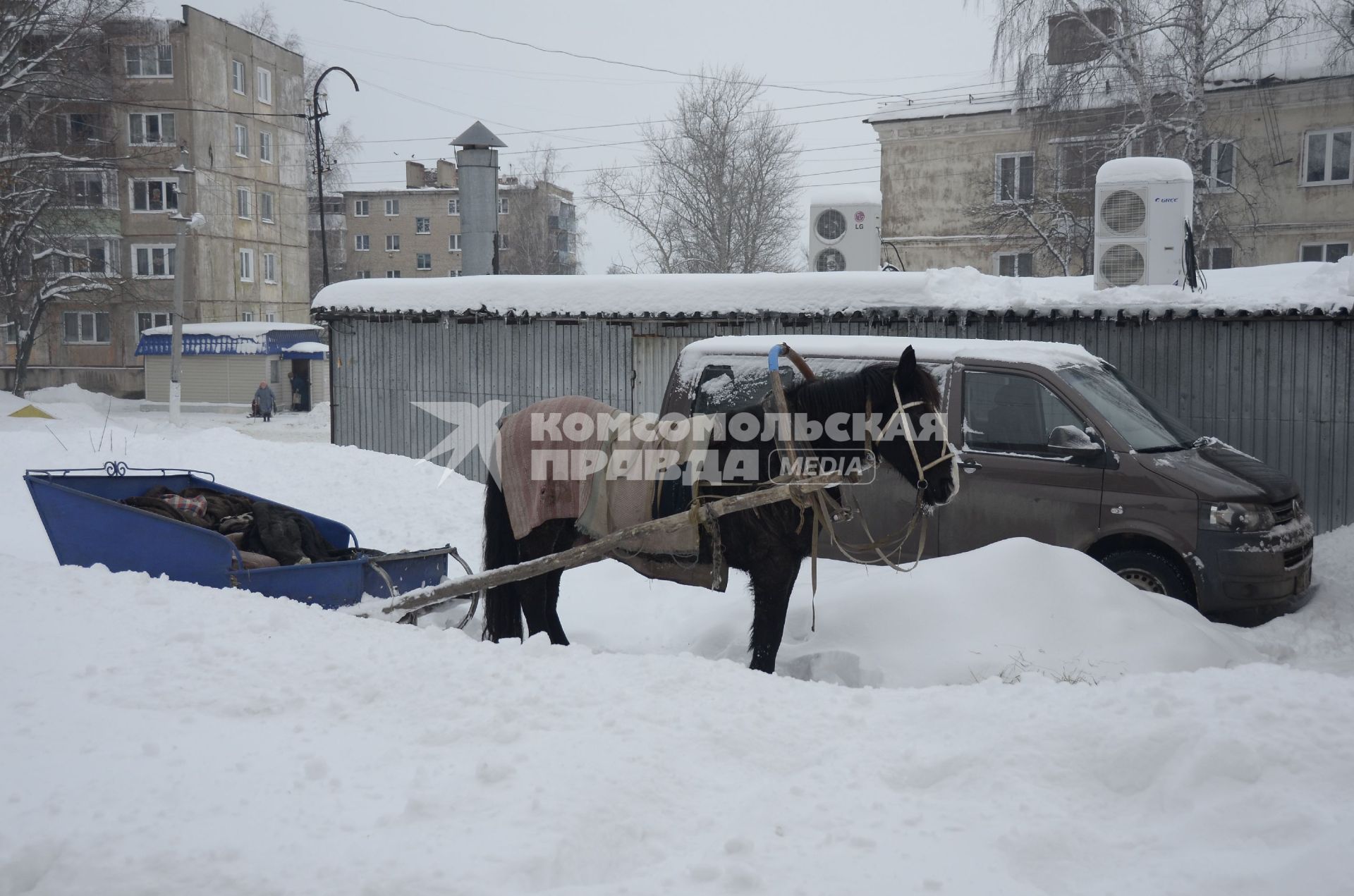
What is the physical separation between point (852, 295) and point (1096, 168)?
14.2m

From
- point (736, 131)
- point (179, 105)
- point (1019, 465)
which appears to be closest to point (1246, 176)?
point (736, 131)

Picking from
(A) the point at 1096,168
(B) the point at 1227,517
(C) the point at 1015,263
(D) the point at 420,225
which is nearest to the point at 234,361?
(C) the point at 1015,263

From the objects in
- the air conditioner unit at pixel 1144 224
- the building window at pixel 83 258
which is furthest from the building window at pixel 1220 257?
the building window at pixel 83 258

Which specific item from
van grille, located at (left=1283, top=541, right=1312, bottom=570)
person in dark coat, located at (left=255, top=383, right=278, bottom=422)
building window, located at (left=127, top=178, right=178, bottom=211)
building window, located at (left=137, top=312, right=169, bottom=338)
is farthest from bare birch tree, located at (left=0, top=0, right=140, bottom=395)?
van grille, located at (left=1283, top=541, right=1312, bottom=570)

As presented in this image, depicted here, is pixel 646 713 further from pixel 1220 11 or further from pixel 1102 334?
pixel 1220 11

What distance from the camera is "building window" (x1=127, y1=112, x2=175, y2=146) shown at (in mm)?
40375

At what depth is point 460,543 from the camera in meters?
9.70

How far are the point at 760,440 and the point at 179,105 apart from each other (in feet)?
138

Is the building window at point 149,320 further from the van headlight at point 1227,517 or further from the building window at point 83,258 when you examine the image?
the van headlight at point 1227,517

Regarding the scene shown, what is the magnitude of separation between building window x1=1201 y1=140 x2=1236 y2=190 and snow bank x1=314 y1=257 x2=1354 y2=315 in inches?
508

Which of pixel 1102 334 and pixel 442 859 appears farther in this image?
pixel 1102 334

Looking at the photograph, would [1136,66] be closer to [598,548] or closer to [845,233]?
[845,233]

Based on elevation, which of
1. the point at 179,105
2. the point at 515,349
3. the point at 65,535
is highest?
the point at 179,105

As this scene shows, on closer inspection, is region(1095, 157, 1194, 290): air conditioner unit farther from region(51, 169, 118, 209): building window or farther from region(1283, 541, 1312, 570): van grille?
region(51, 169, 118, 209): building window
